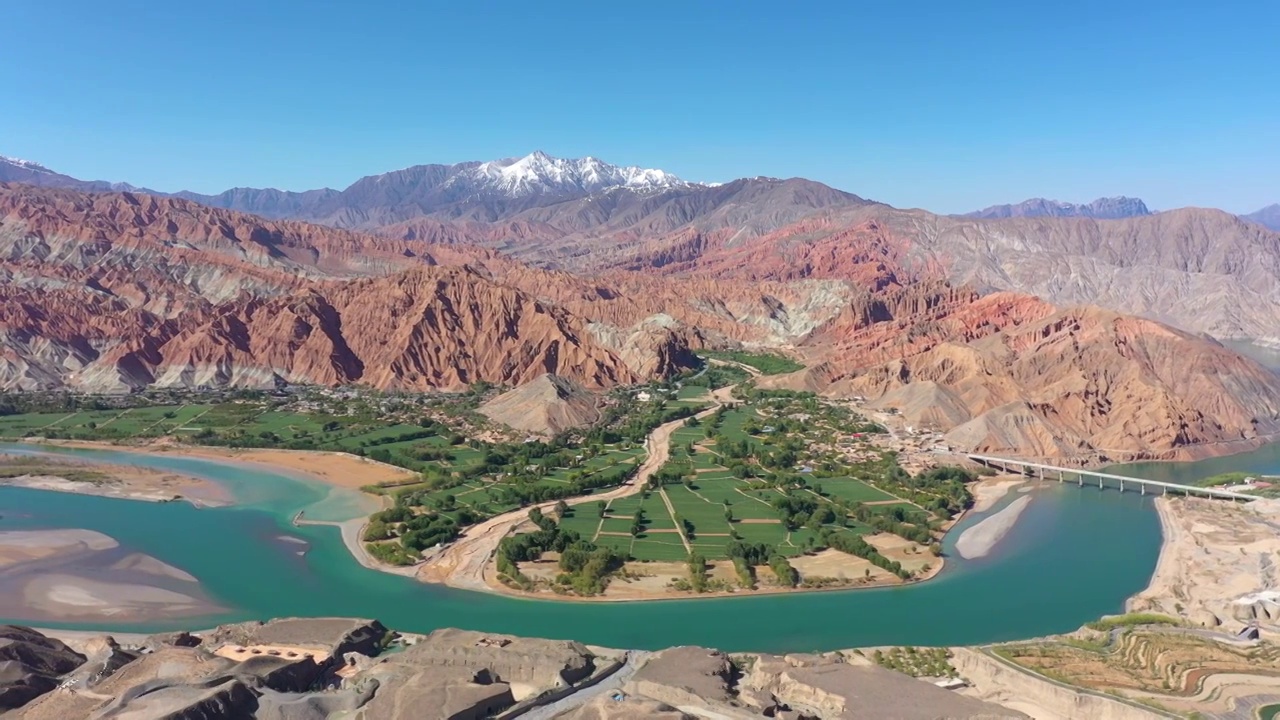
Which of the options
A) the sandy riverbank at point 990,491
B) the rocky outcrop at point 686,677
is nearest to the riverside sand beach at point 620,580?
the sandy riverbank at point 990,491

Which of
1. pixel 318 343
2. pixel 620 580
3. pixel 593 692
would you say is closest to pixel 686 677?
pixel 593 692

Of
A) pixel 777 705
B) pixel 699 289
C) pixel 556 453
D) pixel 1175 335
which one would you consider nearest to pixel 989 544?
pixel 777 705

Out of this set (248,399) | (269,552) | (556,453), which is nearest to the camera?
(269,552)

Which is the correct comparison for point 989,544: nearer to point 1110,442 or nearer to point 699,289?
point 1110,442

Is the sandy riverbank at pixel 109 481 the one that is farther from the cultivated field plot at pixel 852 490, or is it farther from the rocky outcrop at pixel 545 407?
→ the cultivated field plot at pixel 852 490

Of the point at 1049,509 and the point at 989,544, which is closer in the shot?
the point at 989,544

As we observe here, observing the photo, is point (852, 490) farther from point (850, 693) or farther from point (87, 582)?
point (87, 582)

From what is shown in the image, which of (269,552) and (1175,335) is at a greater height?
(1175,335)

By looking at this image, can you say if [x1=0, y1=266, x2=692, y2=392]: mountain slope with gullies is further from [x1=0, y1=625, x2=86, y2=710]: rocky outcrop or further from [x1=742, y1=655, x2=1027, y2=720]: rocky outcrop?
[x1=742, y1=655, x2=1027, y2=720]: rocky outcrop
